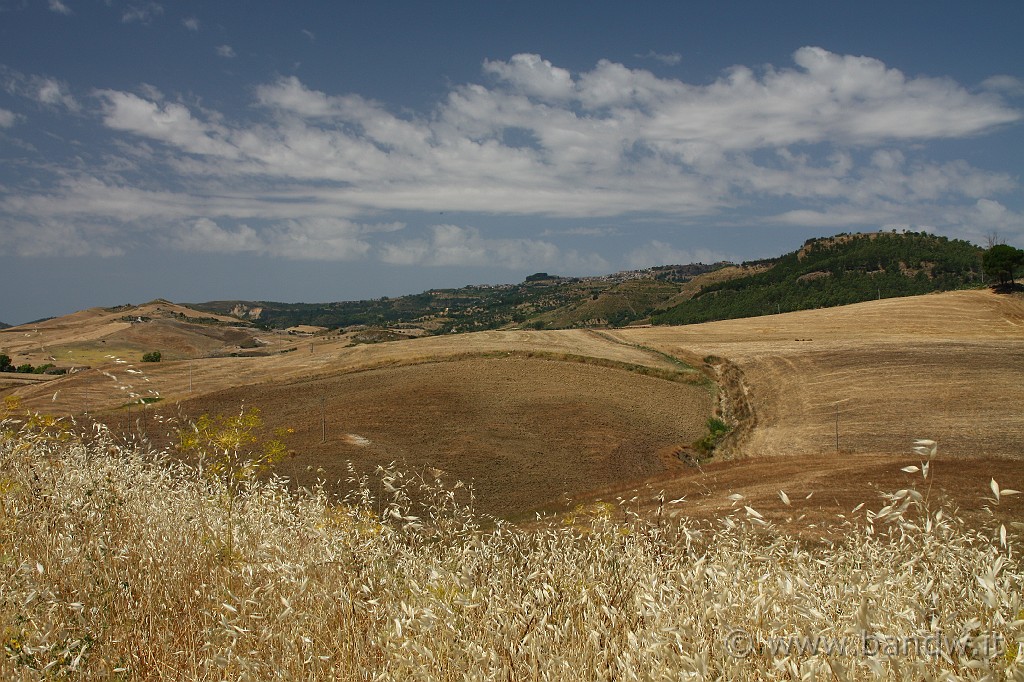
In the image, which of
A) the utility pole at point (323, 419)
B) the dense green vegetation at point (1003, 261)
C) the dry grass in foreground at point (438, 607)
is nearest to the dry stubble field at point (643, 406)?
the utility pole at point (323, 419)

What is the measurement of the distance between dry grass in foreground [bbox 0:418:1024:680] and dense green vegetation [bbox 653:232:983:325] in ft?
394

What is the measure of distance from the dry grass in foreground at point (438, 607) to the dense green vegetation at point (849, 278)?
394 ft

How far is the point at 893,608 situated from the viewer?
3.73m

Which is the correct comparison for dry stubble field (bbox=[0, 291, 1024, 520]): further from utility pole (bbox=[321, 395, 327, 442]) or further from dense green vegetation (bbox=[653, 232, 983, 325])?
dense green vegetation (bbox=[653, 232, 983, 325])

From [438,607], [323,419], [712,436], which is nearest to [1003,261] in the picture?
[712,436]

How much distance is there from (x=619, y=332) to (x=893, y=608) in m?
69.1

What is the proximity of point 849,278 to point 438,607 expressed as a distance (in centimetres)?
14679

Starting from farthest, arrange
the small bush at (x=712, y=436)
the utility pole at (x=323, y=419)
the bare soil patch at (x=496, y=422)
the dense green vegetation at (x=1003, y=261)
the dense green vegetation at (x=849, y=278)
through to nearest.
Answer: the dense green vegetation at (x=849, y=278) → the dense green vegetation at (x=1003, y=261) → the small bush at (x=712, y=436) → the utility pole at (x=323, y=419) → the bare soil patch at (x=496, y=422)

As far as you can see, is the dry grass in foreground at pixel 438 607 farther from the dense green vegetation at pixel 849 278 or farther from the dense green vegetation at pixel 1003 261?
the dense green vegetation at pixel 849 278

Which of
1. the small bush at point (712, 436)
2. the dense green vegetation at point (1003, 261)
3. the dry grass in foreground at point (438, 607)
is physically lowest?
the small bush at point (712, 436)

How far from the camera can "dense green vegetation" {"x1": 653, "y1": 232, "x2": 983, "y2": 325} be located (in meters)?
119

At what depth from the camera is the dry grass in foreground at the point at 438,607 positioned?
326 centimetres

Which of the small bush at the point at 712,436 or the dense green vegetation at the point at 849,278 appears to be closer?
the small bush at the point at 712,436

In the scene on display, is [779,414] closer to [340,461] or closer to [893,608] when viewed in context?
[340,461]
